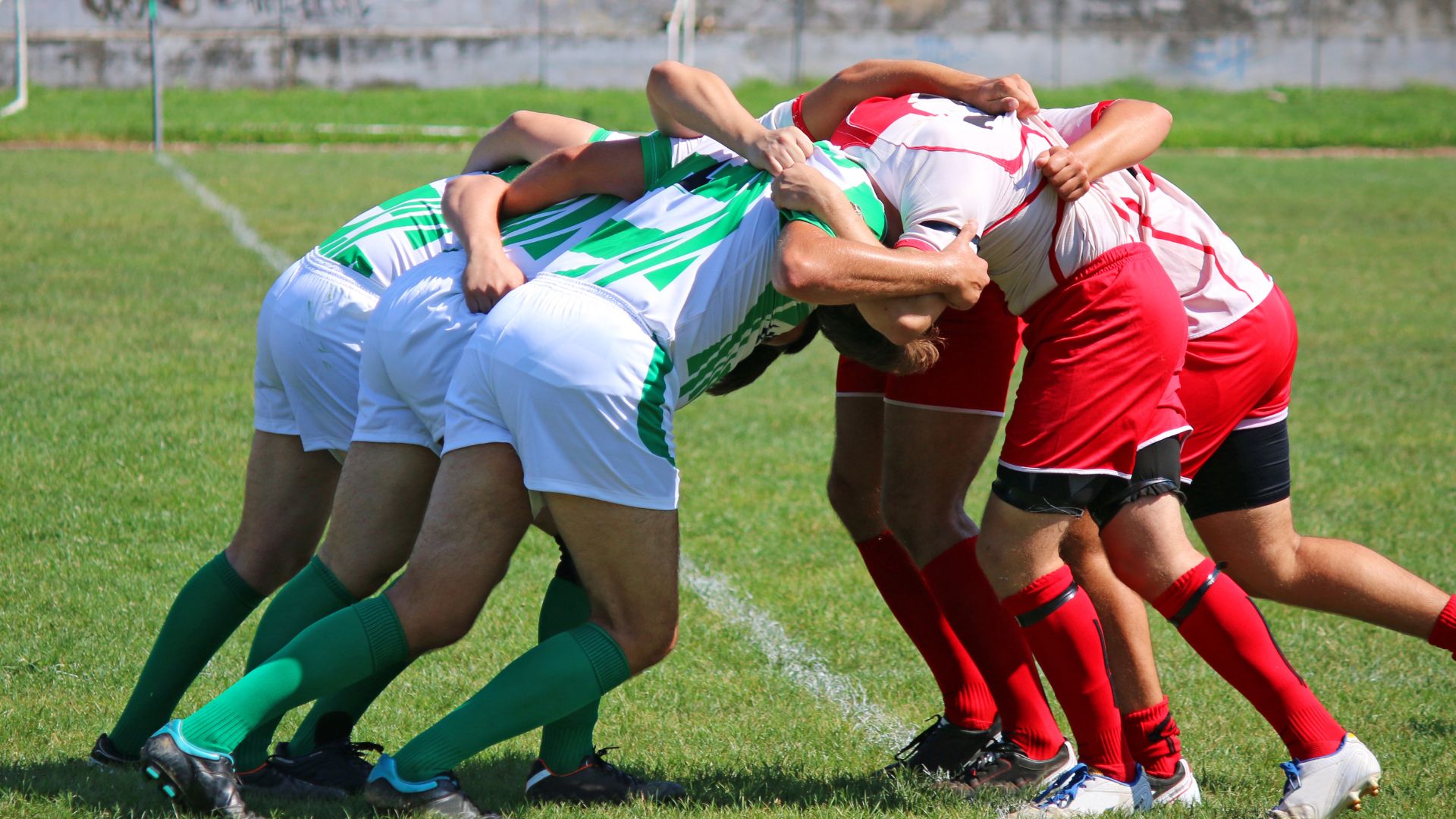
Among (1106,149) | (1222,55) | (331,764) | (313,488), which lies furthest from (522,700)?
(1222,55)

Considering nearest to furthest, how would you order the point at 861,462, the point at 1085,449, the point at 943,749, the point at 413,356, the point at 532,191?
the point at 413,356
the point at 1085,449
the point at 532,191
the point at 943,749
the point at 861,462

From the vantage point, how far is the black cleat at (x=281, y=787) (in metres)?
3.32

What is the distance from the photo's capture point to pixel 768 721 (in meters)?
4.05

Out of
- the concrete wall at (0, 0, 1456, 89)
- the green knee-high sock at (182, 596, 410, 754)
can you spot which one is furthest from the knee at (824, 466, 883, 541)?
the concrete wall at (0, 0, 1456, 89)

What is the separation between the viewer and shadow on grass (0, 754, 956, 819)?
3.17 m

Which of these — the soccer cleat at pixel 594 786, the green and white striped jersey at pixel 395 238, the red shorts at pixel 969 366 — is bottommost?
the soccer cleat at pixel 594 786

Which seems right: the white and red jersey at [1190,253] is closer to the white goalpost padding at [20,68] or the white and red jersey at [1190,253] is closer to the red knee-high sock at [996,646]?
the red knee-high sock at [996,646]

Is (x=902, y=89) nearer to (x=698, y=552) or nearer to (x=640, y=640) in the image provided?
(x=640, y=640)

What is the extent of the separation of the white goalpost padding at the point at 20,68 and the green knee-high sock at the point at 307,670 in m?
22.8

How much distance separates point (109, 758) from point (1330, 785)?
2.97 metres

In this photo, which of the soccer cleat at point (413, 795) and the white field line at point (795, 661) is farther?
the white field line at point (795, 661)

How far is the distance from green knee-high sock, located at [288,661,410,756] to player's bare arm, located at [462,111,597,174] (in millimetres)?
1360

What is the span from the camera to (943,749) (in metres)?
3.75

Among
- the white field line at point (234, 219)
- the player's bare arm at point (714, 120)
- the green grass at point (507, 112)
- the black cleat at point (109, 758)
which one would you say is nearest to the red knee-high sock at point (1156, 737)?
the player's bare arm at point (714, 120)
